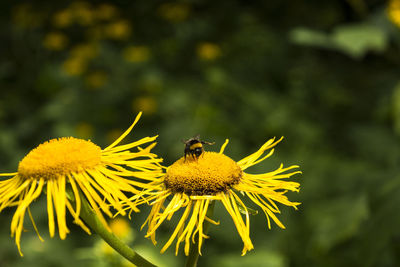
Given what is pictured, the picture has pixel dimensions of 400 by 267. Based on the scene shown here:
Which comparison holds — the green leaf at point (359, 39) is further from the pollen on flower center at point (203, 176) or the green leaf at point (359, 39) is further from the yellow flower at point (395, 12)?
the pollen on flower center at point (203, 176)

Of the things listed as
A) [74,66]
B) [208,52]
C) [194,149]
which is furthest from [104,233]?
[74,66]

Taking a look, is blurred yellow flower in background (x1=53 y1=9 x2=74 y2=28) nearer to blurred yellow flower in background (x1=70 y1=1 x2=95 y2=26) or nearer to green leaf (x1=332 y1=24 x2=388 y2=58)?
blurred yellow flower in background (x1=70 y1=1 x2=95 y2=26)

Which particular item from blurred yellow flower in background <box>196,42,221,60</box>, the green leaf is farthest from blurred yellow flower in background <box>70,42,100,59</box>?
the green leaf

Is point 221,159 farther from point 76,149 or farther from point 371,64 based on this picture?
point 371,64

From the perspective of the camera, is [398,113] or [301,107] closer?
[398,113]

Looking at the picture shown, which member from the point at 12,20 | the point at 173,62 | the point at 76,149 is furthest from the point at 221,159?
the point at 12,20
